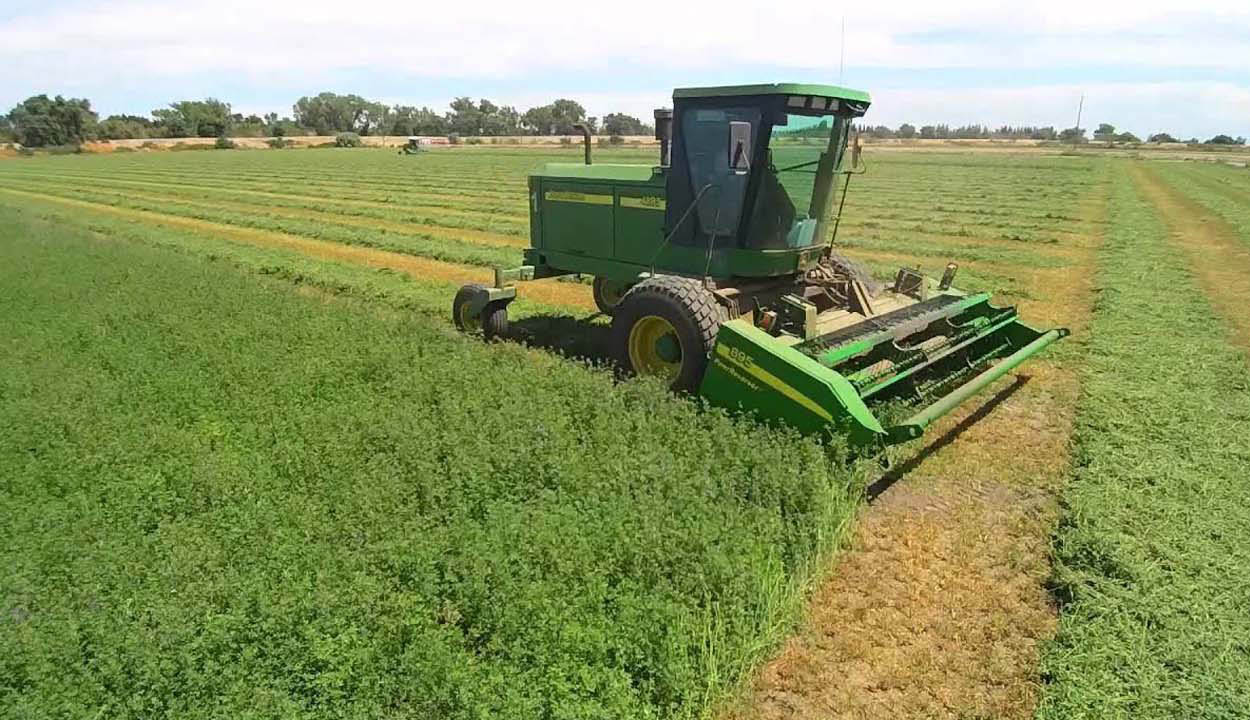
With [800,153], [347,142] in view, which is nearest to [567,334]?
[800,153]

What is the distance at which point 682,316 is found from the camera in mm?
5840

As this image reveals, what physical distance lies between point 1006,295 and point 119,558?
1029 cm

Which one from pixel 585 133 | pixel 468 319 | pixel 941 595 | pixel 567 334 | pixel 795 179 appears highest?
pixel 585 133

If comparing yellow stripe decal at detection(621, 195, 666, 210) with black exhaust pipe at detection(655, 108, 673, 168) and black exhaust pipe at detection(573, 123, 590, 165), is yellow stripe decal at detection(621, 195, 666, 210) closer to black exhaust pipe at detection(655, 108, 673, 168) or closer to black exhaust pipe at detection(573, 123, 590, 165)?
black exhaust pipe at detection(655, 108, 673, 168)

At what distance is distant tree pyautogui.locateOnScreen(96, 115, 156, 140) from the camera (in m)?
84.9

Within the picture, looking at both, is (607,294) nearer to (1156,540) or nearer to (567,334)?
(567,334)

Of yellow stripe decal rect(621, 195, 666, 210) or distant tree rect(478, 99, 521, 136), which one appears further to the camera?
distant tree rect(478, 99, 521, 136)

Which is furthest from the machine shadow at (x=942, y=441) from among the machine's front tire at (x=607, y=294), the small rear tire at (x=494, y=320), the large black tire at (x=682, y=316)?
Result: the small rear tire at (x=494, y=320)

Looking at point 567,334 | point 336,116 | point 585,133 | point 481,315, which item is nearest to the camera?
point 585,133

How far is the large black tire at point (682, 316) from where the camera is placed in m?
5.76

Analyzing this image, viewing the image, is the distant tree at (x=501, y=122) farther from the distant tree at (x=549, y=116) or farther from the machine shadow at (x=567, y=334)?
the machine shadow at (x=567, y=334)

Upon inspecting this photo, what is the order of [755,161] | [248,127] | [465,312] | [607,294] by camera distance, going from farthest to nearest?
[248,127] < [607,294] < [465,312] < [755,161]

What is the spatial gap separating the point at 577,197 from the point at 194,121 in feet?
335

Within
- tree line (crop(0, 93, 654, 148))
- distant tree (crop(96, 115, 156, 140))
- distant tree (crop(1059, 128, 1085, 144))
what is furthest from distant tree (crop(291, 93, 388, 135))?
distant tree (crop(1059, 128, 1085, 144))
